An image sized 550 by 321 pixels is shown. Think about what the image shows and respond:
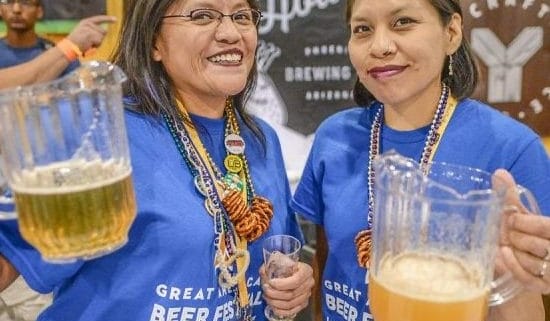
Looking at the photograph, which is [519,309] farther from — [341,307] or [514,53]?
[514,53]

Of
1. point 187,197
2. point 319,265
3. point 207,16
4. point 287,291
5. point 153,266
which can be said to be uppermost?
point 207,16

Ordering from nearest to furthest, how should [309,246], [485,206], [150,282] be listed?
[485,206]
[150,282]
[309,246]

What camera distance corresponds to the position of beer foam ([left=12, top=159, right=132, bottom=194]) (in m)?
0.83

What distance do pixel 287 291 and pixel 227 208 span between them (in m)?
0.23

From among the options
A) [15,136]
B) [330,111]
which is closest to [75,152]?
[15,136]

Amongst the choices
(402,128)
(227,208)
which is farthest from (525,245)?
(227,208)

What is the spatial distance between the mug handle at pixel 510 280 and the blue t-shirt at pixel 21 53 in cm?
190

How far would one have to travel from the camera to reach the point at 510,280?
91 centimetres

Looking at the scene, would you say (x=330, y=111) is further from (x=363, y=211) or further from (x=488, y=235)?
(x=488, y=235)

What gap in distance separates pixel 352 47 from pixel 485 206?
635 millimetres

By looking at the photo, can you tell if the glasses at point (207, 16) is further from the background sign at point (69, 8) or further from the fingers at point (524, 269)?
the background sign at point (69, 8)

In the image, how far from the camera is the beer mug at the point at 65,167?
834mm

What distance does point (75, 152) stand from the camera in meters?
0.87

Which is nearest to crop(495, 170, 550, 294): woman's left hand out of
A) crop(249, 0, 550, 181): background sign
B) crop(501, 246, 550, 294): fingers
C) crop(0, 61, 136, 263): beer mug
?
crop(501, 246, 550, 294): fingers
